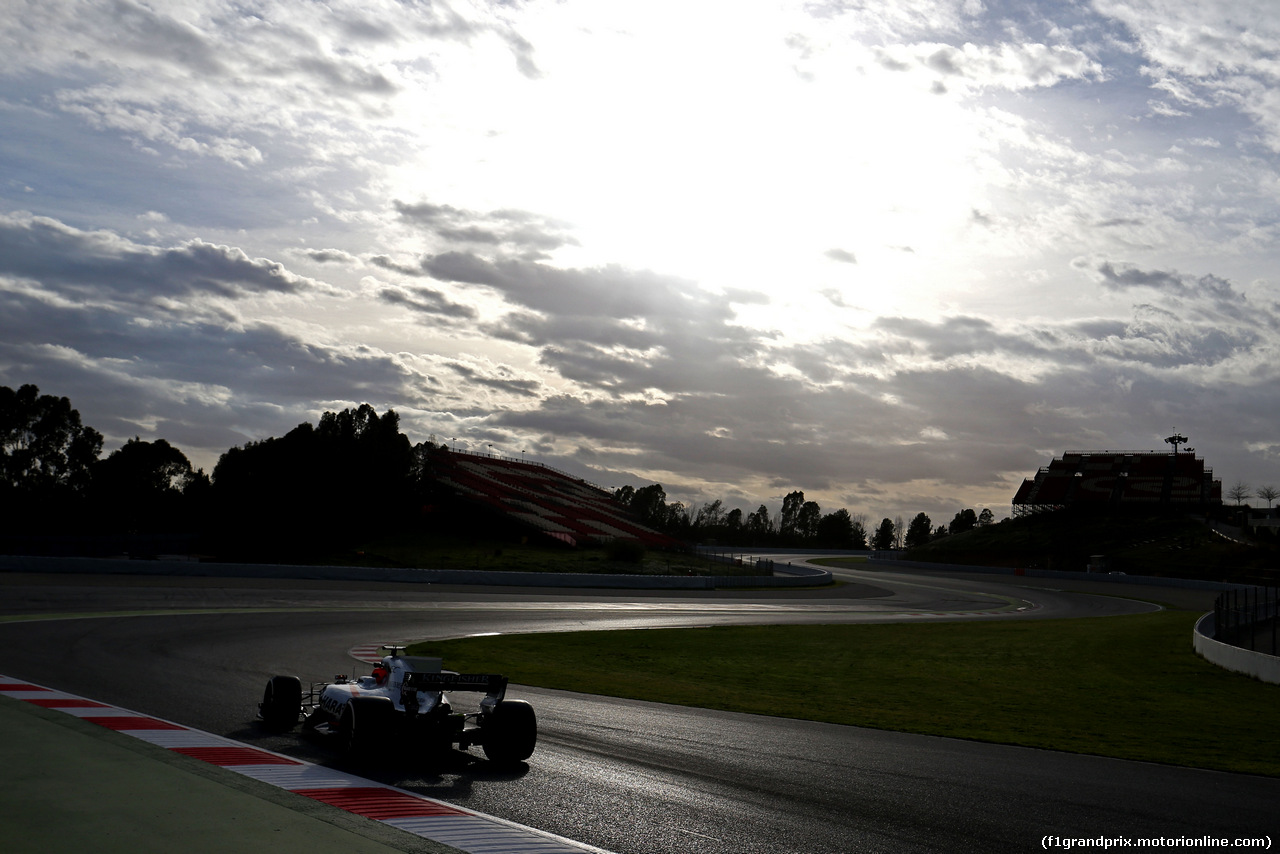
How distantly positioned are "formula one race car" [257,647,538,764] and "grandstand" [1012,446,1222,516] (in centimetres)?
13252

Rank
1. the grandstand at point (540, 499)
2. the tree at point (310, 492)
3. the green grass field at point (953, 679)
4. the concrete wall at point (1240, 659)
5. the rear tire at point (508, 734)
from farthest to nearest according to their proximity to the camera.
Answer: the grandstand at point (540, 499) → the tree at point (310, 492) → the concrete wall at point (1240, 659) → the green grass field at point (953, 679) → the rear tire at point (508, 734)

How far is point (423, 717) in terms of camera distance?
32.4 ft

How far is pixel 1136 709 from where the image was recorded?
19.7 metres

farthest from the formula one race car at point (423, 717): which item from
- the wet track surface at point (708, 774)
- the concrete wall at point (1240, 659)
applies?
the concrete wall at point (1240, 659)

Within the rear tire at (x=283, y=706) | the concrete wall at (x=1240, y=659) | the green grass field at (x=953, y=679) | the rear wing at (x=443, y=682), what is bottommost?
the green grass field at (x=953, y=679)

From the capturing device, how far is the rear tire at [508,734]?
9.91m

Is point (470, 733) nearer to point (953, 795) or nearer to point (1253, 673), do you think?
point (953, 795)

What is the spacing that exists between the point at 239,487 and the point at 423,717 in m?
87.5

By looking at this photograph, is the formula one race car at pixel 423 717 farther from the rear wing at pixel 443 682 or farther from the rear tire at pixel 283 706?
the rear tire at pixel 283 706

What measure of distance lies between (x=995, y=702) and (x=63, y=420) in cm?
10689

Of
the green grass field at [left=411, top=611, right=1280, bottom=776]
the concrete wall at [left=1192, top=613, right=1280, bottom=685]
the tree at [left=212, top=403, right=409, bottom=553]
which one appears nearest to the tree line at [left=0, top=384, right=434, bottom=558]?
the tree at [left=212, top=403, right=409, bottom=553]

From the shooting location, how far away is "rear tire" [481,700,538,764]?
32.5 feet

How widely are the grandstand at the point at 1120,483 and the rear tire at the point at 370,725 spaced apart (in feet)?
438

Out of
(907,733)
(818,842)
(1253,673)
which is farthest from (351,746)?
(1253,673)
